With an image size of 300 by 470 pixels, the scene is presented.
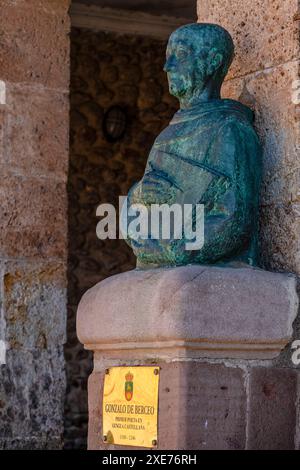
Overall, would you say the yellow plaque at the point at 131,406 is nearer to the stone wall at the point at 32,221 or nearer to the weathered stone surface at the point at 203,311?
the weathered stone surface at the point at 203,311

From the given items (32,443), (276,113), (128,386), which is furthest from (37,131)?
(128,386)

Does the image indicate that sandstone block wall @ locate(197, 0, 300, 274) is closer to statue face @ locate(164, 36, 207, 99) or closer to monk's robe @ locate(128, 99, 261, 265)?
monk's robe @ locate(128, 99, 261, 265)

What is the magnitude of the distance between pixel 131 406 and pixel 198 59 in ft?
3.29

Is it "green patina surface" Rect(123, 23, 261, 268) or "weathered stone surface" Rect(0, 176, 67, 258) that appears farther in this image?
"weathered stone surface" Rect(0, 176, 67, 258)

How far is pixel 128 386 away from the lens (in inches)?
126

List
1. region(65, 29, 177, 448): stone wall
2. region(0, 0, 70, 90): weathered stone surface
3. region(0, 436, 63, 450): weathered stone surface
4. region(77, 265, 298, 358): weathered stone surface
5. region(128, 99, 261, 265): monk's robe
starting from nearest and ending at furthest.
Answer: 1. region(77, 265, 298, 358): weathered stone surface
2. region(128, 99, 261, 265): monk's robe
3. region(0, 436, 63, 450): weathered stone surface
4. region(0, 0, 70, 90): weathered stone surface
5. region(65, 29, 177, 448): stone wall

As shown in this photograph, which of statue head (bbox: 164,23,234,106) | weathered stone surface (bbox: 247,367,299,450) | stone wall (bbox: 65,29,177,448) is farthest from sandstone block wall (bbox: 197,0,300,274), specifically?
stone wall (bbox: 65,29,177,448)

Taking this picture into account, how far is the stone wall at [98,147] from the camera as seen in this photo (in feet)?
25.5

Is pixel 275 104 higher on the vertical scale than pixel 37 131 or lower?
lower

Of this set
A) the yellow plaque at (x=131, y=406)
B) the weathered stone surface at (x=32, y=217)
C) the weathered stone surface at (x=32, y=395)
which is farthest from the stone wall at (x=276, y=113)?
the weathered stone surface at (x=32, y=395)

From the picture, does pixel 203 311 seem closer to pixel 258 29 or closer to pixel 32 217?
pixel 258 29

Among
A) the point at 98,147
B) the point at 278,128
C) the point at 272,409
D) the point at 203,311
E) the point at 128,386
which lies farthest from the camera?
the point at 98,147

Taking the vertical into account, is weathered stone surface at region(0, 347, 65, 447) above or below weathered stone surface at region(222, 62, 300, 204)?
below

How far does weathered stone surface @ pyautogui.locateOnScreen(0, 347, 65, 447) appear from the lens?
4660 millimetres
